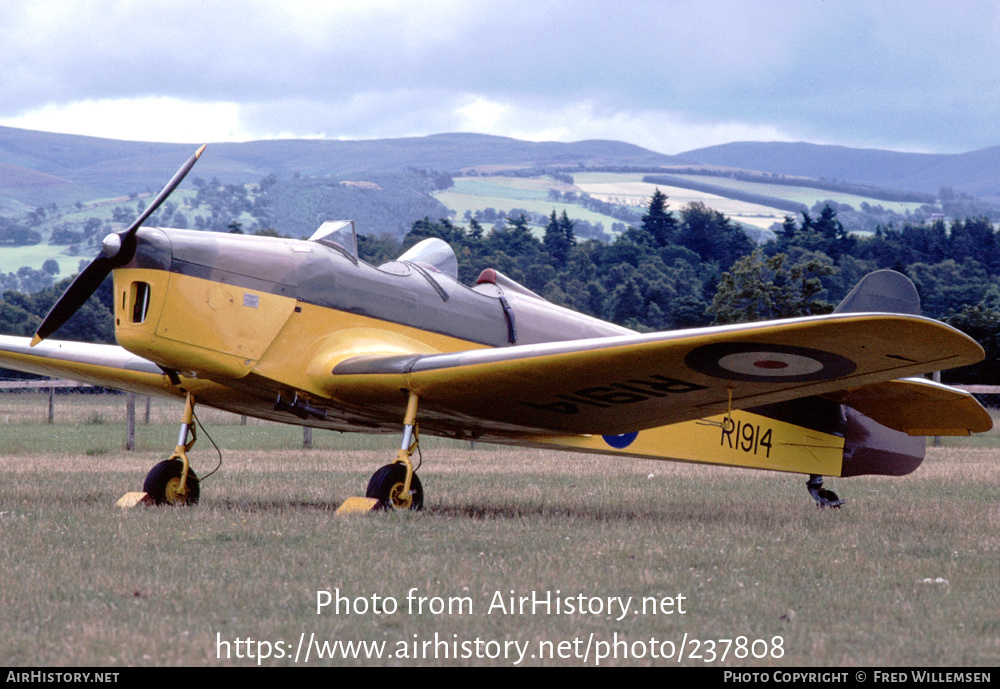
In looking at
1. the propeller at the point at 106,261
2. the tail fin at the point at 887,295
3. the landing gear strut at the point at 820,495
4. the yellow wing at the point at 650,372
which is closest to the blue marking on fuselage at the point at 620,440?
the yellow wing at the point at 650,372

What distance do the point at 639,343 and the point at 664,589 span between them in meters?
2.29

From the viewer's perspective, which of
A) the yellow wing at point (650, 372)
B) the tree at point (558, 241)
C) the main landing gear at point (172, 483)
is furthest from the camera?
the tree at point (558, 241)

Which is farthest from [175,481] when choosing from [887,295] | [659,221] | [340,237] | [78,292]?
[659,221]

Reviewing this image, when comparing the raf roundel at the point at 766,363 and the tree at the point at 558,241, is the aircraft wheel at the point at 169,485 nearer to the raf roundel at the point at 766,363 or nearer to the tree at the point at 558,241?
the raf roundel at the point at 766,363

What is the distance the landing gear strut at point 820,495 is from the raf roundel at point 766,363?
3.08 metres

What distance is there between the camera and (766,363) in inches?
303

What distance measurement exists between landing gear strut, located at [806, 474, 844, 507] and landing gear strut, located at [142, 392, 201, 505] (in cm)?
629

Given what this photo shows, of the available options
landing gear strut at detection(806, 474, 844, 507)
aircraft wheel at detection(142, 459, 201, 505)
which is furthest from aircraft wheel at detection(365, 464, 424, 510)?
landing gear strut at detection(806, 474, 844, 507)

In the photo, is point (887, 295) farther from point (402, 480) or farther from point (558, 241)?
point (558, 241)

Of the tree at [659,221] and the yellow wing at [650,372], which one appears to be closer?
the yellow wing at [650,372]

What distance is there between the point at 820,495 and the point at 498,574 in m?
5.87

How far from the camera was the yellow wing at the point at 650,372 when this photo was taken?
271 inches

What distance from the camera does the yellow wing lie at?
6879 millimetres
